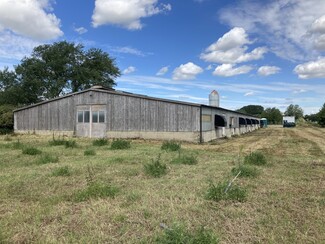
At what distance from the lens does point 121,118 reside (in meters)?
27.2

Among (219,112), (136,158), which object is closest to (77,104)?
(219,112)

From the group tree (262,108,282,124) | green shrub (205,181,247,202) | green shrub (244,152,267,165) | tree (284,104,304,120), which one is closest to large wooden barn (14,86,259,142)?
green shrub (244,152,267,165)

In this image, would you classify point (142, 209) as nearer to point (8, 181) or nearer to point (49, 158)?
point (8, 181)

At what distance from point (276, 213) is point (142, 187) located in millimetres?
2983

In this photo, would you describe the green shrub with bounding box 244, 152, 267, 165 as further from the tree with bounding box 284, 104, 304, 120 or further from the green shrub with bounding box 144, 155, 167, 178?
the tree with bounding box 284, 104, 304, 120

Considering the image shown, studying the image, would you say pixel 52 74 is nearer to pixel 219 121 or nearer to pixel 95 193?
pixel 219 121

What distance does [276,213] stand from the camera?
5.81 m

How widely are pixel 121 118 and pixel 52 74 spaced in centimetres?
3041

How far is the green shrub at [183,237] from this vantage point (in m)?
4.23

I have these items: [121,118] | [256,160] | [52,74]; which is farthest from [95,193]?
[52,74]

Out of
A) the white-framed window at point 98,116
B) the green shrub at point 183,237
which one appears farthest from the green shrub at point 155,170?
the white-framed window at point 98,116

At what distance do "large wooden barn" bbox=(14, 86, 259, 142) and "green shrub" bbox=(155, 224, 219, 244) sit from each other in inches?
765

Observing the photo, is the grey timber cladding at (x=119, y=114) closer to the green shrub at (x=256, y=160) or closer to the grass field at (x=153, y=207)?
the green shrub at (x=256, y=160)

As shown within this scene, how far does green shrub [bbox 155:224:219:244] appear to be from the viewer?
423 centimetres
